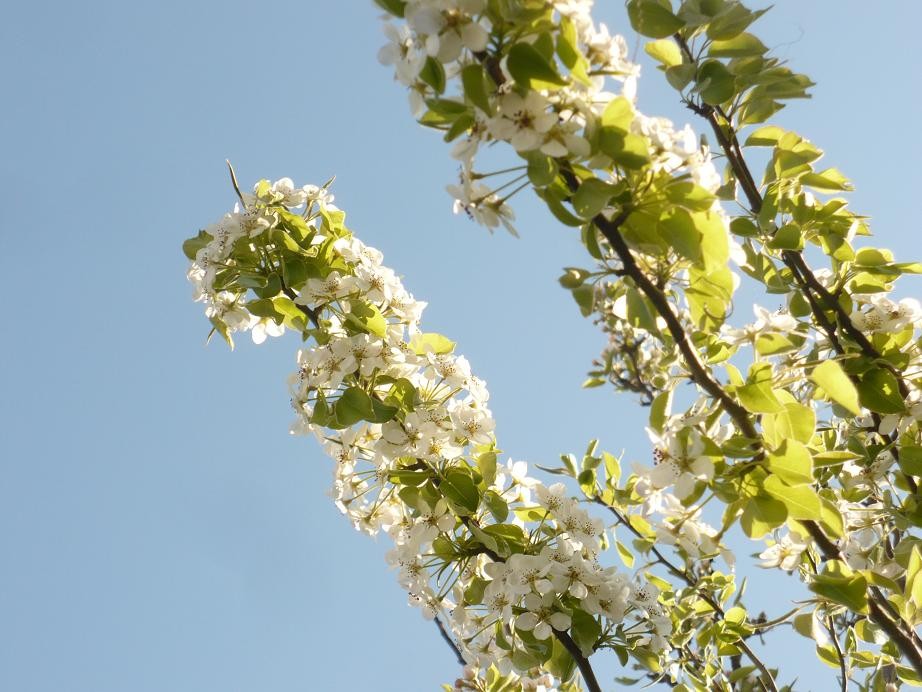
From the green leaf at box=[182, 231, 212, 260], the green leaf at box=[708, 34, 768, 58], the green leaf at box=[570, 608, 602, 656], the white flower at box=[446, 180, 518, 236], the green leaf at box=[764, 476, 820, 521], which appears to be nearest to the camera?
the green leaf at box=[764, 476, 820, 521]

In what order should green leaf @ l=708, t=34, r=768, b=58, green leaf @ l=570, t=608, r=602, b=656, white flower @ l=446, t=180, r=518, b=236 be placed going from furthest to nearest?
green leaf @ l=570, t=608, r=602, b=656, green leaf @ l=708, t=34, r=768, b=58, white flower @ l=446, t=180, r=518, b=236

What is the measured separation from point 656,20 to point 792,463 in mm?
904

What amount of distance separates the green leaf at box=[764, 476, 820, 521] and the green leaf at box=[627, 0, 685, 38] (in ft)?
2.94

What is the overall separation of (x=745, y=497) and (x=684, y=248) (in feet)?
1.50

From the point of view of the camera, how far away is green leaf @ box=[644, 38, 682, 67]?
1873 millimetres

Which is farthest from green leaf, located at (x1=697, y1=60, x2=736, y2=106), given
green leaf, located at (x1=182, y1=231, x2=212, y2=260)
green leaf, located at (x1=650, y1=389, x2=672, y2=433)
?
green leaf, located at (x1=182, y1=231, x2=212, y2=260)

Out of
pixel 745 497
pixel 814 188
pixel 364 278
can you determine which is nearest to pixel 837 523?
pixel 745 497

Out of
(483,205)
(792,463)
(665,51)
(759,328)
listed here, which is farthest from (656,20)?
(792,463)

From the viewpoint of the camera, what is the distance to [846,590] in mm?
1454

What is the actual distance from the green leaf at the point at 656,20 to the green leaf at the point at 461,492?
1102 mm

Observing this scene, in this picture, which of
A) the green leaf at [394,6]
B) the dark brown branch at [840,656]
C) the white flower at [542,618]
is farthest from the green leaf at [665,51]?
the dark brown branch at [840,656]

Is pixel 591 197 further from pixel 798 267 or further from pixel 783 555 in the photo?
pixel 783 555

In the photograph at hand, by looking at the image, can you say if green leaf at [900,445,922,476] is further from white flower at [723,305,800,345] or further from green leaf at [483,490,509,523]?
green leaf at [483,490,509,523]

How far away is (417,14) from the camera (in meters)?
1.32
